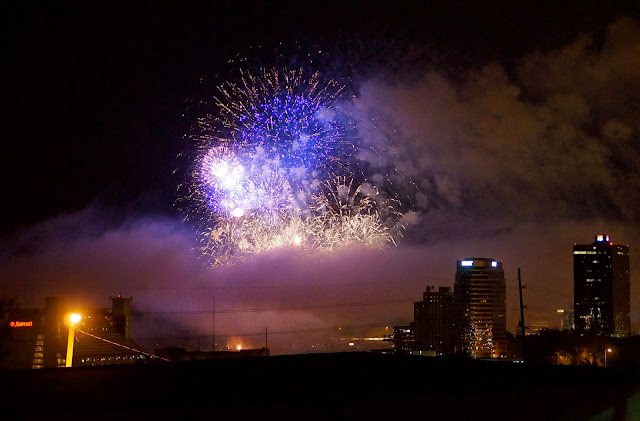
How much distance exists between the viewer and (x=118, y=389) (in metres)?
15.7

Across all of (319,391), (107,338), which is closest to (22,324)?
(107,338)

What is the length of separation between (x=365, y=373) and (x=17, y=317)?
56561 millimetres

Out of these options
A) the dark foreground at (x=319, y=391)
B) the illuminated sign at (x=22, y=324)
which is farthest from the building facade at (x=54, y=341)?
the dark foreground at (x=319, y=391)

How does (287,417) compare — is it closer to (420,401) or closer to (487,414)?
(420,401)

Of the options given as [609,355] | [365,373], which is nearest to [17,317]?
[365,373]

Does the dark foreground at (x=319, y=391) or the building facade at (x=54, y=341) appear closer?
the dark foreground at (x=319, y=391)

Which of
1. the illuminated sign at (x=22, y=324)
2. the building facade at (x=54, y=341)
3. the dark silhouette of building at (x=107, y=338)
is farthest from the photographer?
the dark silhouette of building at (x=107, y=338)

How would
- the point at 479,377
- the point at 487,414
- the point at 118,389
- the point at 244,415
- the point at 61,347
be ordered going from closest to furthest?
the point at 244,415 < the point at 118,389 < the point at 487,414 < the point at 479,377 < the point at 61,347

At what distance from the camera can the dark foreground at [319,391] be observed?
47.4 ft

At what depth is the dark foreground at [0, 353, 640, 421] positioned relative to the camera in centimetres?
1445

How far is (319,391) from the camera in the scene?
1636cm

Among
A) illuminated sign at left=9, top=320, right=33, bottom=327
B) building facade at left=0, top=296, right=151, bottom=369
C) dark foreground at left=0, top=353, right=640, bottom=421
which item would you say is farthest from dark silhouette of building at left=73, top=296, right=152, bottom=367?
dark foreground at left=0, top=353, right=640, bottom=421

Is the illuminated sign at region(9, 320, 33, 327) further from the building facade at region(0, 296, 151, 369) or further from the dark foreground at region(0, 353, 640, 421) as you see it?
the dark foreground at region(0, 353, 640, 421)

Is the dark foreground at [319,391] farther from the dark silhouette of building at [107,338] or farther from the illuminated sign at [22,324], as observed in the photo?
the illuminated sign at [22,324]
